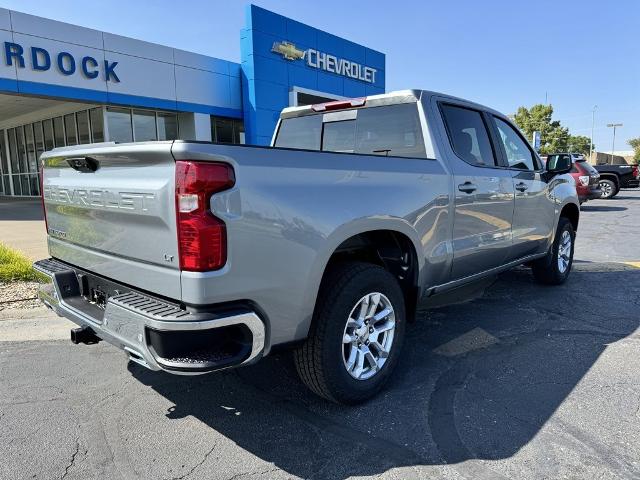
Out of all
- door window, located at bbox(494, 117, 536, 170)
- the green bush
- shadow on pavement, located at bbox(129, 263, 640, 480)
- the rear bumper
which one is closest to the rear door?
door window, located at bbox(494, 117, 536, 170)

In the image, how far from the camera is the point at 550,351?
387 centimetres

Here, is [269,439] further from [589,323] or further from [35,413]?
[589,323]

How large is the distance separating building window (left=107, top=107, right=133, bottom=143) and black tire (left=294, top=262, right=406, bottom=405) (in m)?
16.0

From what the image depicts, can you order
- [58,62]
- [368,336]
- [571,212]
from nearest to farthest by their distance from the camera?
[368,336], [571,212], [58,62]

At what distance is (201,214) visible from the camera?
217 centimetres

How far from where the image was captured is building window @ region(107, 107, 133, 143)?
16.6 meters

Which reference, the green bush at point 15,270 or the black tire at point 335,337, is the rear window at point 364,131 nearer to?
the black tire at point 335,337

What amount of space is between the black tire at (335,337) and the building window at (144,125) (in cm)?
1623

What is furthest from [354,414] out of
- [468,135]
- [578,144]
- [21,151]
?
[578,144]

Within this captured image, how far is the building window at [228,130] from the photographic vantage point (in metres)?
19.0

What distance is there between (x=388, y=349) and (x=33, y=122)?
2266 cm

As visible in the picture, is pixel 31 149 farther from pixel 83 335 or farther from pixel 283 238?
pixel 283 238

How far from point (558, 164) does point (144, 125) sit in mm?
15689

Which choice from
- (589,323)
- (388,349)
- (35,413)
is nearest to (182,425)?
(35,413)
